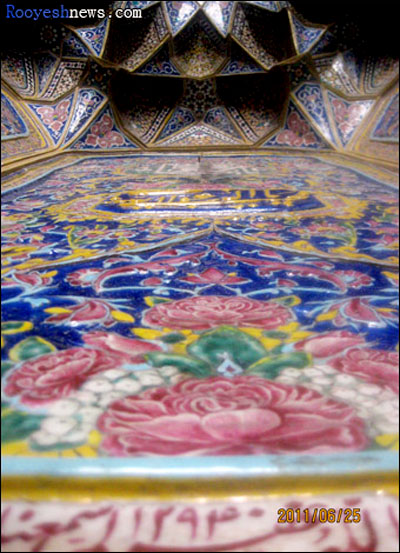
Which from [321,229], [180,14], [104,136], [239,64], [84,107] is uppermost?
[180,14]

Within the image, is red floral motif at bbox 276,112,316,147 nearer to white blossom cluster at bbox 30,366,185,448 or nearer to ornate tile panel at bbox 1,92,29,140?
ornate tile panel at bbox 1,92,29,140

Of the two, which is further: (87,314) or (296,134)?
(296,134)

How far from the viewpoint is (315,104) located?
3.23m

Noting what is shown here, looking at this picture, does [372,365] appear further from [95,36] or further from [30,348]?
[95,36]

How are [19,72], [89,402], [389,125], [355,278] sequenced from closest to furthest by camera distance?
[89,402]
[355,278]
[389,125]
[19,72]

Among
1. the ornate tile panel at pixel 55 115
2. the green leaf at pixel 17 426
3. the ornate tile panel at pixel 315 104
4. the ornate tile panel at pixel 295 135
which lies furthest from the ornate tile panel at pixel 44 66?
the green leaf at pixel 17 426

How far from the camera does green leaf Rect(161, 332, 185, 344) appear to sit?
0.72 meters

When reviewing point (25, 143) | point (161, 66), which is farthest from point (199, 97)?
point (25, 143)

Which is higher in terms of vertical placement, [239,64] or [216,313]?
[239,64]

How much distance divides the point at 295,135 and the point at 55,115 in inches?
61.4

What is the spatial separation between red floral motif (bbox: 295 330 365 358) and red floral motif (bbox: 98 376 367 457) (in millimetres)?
102

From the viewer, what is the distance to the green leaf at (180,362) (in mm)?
646

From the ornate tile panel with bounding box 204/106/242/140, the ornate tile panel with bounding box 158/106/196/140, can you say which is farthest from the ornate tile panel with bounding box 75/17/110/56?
the ornate tile panel with bounding box 204/106/242/140
